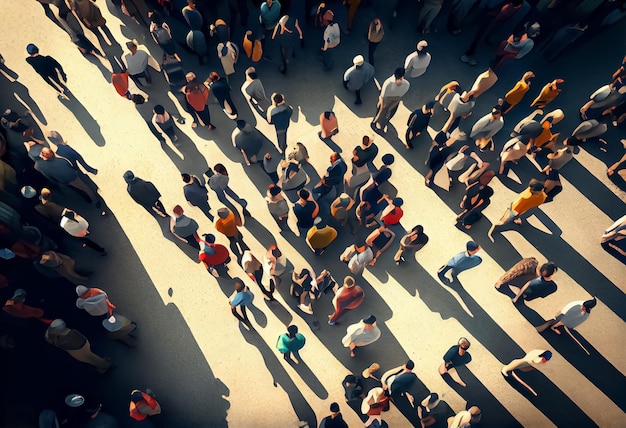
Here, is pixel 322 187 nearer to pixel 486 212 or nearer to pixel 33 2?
pixel 486 212

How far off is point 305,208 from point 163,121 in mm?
3991

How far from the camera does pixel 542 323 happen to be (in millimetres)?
8047

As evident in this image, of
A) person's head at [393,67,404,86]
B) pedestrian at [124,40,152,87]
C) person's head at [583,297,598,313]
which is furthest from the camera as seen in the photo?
pedestrian at [124,40,152,87]

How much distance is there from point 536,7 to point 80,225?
12.0 metres

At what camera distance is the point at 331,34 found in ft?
30.4

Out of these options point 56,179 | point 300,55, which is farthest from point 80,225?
point 300,55

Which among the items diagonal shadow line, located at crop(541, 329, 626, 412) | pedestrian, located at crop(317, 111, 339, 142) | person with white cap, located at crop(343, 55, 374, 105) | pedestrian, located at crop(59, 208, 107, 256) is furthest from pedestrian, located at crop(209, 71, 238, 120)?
diagonal shadow line, located at crop(541, 329, 626, 412)

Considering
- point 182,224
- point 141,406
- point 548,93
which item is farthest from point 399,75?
point 141,406

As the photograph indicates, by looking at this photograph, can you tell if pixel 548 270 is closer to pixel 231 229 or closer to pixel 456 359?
pixel 456 359

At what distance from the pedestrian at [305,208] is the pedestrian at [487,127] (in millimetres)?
4068

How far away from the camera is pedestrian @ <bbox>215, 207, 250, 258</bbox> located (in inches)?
290

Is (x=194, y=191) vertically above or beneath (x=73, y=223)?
beneath

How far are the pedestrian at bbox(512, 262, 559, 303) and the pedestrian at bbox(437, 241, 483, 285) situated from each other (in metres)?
0.99

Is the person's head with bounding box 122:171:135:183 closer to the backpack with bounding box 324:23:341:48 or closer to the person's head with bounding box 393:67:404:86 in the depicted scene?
the backpack with bounding box 324:23:341:48
